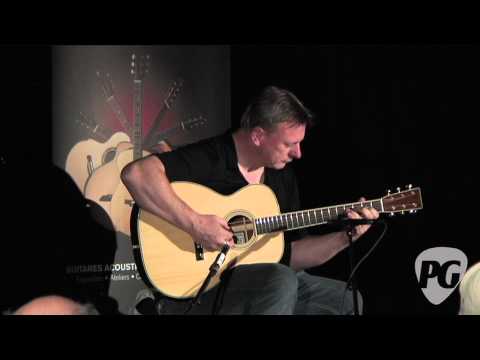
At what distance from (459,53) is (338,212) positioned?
4.99 feet

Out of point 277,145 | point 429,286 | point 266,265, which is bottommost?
point 429,286

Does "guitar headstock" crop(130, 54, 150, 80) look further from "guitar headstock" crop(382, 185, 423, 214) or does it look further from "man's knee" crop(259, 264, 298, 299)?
"guitar headstock" crop(382, 185, 423, 214)

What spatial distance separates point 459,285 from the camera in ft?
13.0

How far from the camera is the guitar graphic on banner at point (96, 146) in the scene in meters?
3.80

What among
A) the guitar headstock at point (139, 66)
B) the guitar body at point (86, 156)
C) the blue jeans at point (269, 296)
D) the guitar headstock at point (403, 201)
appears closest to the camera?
the blue jeans at point (269, 296)

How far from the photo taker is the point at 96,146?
12.6 feet

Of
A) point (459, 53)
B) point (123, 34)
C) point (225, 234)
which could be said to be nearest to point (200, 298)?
point (225, 234)

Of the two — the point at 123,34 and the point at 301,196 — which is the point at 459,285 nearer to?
the point at 301,196

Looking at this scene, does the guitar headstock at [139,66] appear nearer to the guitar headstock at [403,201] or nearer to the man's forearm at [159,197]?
the man's forearm at [159,197]

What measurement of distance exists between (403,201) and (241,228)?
969 mm

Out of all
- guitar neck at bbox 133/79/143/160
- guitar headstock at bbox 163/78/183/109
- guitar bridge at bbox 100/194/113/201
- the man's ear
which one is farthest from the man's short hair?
Result: guitar bridge at bbox 100/194/113/201

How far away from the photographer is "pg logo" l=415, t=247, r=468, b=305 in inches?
156

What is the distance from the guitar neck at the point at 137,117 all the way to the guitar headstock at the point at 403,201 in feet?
5.43

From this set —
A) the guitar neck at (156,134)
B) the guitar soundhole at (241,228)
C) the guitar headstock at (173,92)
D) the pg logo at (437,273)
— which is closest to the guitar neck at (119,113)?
the guitar neck at (156,134)
